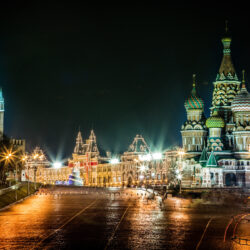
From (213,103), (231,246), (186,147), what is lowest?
(231,246)

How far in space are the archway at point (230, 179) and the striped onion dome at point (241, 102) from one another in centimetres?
1193

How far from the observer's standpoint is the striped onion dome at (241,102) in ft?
333

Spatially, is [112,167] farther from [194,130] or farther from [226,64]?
[226,64]

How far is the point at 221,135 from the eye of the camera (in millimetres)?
105062

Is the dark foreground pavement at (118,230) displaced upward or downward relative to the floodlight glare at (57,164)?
downward

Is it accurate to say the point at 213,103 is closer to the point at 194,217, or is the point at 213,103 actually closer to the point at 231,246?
the point at 194,217

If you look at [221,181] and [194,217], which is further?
[221,181]

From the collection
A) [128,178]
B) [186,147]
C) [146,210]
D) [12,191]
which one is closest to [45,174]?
[128,178]

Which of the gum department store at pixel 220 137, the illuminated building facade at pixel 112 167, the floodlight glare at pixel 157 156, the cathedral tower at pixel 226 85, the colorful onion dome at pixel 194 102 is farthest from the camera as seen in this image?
the illuminated building facade at pixel 112 167

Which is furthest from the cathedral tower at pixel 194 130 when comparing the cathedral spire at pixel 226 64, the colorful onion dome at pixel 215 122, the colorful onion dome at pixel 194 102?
the cathedral spire at pixel 226 64

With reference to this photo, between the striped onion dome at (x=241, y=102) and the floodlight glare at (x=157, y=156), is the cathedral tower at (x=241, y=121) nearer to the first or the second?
the striped onion dome at (x=241, y=102)

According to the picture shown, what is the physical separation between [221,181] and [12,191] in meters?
47.7

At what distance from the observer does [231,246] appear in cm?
2488

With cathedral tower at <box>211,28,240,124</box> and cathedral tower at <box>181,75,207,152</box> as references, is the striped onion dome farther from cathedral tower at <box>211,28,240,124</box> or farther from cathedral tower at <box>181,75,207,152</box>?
cathedral tower at <box>181,75,207,152</box>
